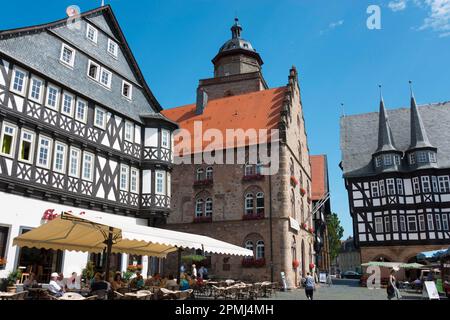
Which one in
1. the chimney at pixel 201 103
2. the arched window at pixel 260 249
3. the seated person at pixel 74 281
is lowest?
the seated person at pixel 74 281

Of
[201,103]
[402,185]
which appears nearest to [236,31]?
[201,103]

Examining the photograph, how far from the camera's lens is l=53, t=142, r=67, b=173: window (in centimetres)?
1877

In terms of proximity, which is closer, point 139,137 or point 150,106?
point 139,137

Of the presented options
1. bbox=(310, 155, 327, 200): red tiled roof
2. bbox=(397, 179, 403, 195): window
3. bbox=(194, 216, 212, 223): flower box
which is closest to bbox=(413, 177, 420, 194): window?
bbox=(397, 179, 403, 195): window

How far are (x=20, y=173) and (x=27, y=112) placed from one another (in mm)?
2812

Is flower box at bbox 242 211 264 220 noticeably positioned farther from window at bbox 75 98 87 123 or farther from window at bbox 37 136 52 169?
window at bbox 37 136 52 169

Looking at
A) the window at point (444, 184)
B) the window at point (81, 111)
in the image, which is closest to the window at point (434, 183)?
the window at point (444, 184)

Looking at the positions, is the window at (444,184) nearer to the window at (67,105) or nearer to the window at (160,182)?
the window at (160,182)

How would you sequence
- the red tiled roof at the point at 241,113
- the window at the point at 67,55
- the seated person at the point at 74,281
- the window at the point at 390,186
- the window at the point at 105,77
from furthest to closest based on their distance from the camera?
the window at the point at 390,186, the red tiled roof at the point at 241,113, the window at the point at 105,77, the window at the point at 67,55, the seated person at the point at 74,281

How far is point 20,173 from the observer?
16797mm

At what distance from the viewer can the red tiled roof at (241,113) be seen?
34.5m

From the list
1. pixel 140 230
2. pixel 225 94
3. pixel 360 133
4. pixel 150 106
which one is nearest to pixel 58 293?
pixel 140 230

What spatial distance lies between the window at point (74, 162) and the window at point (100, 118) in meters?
2.27
